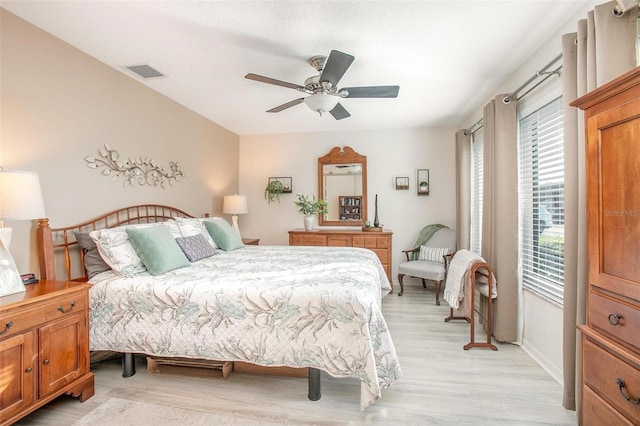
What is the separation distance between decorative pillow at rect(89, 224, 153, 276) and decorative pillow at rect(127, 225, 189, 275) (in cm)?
6

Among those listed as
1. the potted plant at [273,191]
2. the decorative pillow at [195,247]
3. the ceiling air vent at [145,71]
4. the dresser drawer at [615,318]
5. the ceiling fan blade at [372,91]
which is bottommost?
the dresser drawer at [615,318]

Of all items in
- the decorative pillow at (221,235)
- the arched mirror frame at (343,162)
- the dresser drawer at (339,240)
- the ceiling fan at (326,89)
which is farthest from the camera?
the arched mirror frame at (343,162)

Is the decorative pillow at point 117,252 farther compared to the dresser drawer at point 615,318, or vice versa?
the decorative pillow at point 117,252

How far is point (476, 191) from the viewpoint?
4.07 metres

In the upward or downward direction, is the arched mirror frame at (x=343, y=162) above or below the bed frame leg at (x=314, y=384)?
above

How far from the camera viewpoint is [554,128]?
2396 millimetres

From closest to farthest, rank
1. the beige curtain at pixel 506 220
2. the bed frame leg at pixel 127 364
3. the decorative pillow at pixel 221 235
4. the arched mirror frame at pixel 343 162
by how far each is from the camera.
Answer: the bed frame leg at pixel 127 364 → the beige curtain at pixel 506 220 → the decorative pillow at pixel 221 235 → the arched mirror frame at pixel 343 162

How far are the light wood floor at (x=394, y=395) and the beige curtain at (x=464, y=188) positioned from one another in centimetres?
189

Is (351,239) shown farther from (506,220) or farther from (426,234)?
(506,220)

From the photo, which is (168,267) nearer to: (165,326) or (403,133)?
(165,326)

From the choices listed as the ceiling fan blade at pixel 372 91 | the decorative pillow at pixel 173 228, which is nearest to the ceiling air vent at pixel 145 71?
the decorative pillow at pixel 173 228

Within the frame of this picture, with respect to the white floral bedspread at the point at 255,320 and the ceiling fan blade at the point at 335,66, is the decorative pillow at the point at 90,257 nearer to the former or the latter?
the white floral bedspread at the point at 255,320

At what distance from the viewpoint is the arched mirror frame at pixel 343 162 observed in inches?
203

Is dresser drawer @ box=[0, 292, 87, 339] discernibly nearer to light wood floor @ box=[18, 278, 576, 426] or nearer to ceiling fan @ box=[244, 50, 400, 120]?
light wood floor @ box=[18, 278, 576, 426]
